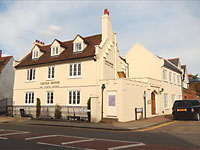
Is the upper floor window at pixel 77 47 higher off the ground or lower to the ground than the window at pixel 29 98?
higher

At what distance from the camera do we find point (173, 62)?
31797mm

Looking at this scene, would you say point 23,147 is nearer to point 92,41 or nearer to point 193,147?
point 193,147

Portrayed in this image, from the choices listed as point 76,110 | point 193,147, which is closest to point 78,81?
point 76,110

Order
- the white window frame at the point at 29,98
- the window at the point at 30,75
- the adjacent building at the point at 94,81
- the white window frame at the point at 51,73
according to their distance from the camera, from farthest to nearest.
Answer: the window at the point at 30,75 < the white window frame at the point at 29,98 < the white window frame at the point at 51,73 < the adjacent building at the point at 94,81

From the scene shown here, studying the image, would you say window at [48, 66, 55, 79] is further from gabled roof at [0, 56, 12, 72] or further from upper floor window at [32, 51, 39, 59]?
gabled roof at [0, 56, 12, 72]

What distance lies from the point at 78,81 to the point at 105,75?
3.00 metres

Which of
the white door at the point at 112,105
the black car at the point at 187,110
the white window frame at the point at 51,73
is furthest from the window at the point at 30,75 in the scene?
the black car at the point at 187,110

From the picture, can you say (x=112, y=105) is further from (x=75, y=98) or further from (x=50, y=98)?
(x=50, y=98)

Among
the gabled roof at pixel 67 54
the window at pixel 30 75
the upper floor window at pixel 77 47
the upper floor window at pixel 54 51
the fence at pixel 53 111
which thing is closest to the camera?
the fence at pixel 53 111

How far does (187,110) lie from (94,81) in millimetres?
9032

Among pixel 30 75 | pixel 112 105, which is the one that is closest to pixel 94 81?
pixel 112 105

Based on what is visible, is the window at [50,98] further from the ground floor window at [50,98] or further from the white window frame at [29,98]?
the white window frame at [29,98]

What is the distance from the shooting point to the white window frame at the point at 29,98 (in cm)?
2336

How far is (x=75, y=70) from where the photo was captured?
20.7m
